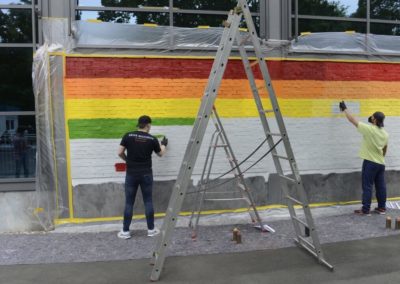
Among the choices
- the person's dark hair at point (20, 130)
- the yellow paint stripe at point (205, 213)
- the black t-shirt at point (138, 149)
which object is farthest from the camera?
the person's dark hair at point (20, 130)

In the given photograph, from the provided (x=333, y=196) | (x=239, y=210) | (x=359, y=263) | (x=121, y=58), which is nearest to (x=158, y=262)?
(x=359, y=263)

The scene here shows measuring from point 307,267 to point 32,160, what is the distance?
175 inches

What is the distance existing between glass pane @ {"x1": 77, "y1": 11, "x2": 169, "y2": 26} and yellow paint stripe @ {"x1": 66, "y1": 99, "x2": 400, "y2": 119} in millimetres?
1289

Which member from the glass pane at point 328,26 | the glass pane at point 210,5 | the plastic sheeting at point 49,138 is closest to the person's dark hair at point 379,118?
the glass pane at point 328,26

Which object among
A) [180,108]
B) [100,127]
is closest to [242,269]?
[180,108]

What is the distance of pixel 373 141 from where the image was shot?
738 centimetres

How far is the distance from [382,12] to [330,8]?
3.68 feet

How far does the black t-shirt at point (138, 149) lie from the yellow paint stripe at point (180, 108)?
912 millimetres

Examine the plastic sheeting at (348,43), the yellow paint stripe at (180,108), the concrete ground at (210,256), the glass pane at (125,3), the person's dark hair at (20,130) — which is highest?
the glass pane at (125,3)

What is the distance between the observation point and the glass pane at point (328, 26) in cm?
788

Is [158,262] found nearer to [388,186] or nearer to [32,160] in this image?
[32,160]

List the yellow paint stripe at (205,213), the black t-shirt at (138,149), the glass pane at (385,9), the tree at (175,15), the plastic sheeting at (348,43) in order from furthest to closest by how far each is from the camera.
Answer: the glass pane at (385,9), the plastic sheeting at (348,43), the tree at (175,15), the yellow paint stripe at (205,213), the black t-shirt at (138,149)

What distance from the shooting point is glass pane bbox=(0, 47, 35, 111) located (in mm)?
6891

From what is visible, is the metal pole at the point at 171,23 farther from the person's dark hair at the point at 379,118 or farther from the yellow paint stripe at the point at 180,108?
the person's dark hair at the point at 379,118
